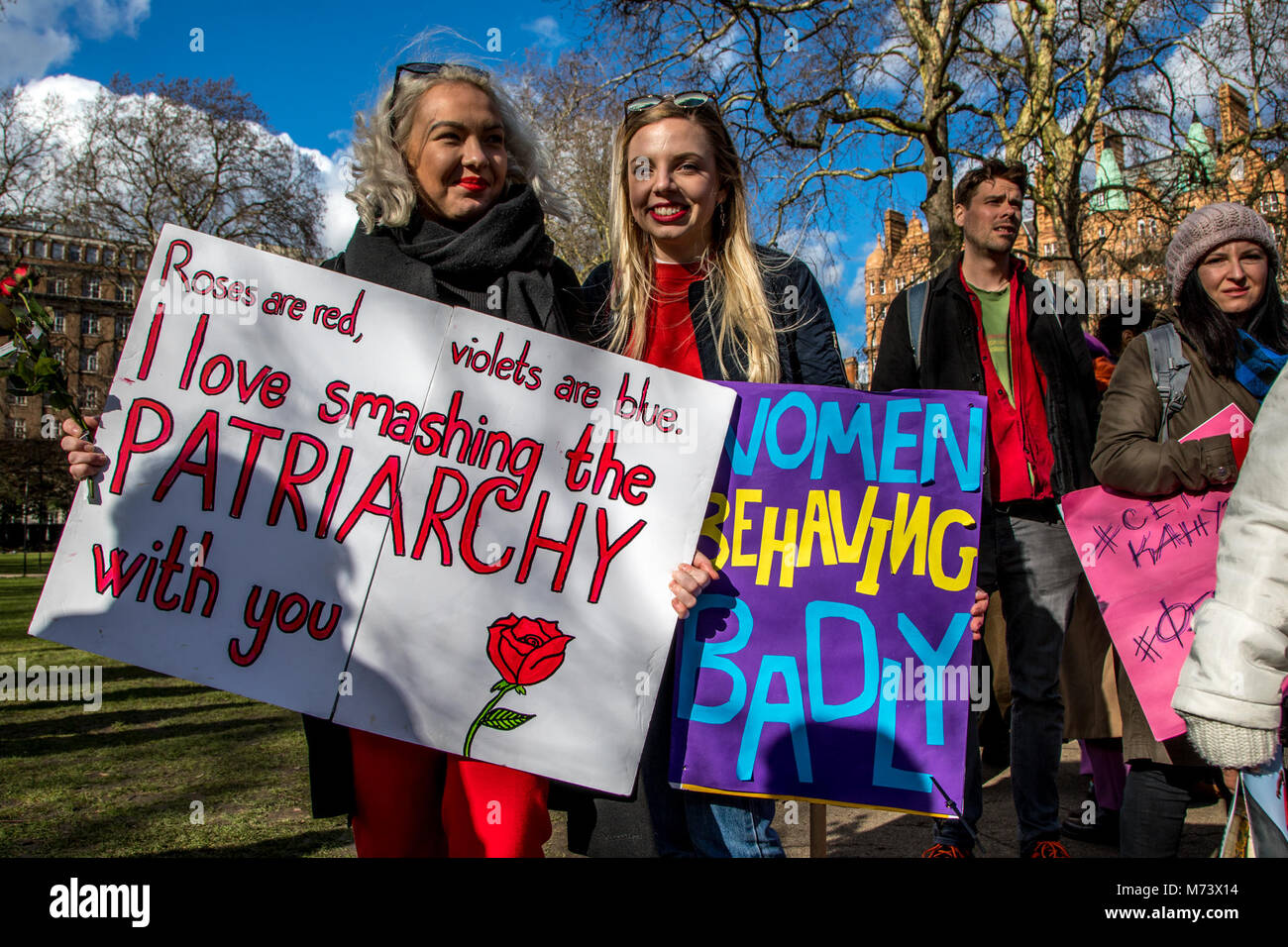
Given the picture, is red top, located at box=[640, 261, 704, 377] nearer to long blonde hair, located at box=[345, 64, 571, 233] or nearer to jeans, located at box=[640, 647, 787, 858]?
long blonde hair, located at box=[345, 64, 571, 233]

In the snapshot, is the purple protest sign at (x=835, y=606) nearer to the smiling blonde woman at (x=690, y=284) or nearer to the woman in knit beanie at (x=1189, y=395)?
the smiling blonde woman at (x=690, y=284)

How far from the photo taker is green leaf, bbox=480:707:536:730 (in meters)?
1.97

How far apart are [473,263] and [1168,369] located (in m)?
1.98

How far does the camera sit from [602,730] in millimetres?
2006

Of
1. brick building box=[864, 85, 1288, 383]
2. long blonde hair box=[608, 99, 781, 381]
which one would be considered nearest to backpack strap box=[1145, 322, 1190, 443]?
long blonde hair box=[608, 99, 781, 381]

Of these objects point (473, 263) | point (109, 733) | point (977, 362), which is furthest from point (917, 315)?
point (109, 733)

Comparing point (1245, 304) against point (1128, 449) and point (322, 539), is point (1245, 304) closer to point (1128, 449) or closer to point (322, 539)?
point (1128, 449)

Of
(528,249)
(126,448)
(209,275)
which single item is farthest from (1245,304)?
(126,448)

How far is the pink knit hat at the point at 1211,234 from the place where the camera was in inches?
107

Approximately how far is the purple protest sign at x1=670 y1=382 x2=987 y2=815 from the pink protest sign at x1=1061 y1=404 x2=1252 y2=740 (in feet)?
2.41

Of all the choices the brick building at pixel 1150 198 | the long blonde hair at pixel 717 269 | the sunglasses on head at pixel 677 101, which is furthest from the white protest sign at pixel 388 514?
the brick building at pixel 1150 198

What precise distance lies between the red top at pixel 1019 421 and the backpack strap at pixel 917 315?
0.15m

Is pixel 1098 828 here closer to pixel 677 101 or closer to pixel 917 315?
pixel 917 315

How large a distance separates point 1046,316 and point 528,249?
2000 millimetres
